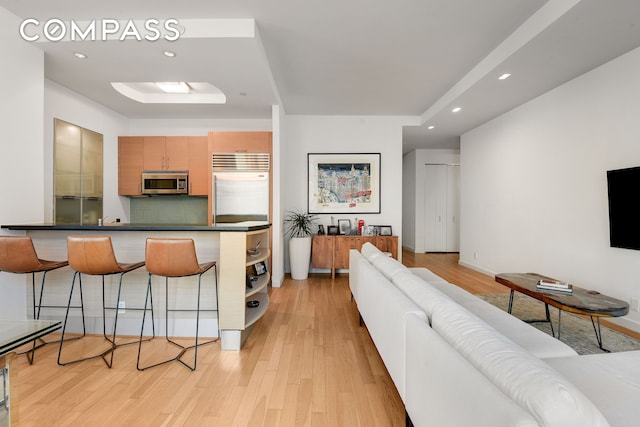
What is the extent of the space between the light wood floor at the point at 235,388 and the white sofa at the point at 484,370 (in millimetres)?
345

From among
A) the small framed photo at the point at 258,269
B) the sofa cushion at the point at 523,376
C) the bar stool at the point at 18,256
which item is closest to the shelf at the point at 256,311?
the small framed photo at the point at 258,269

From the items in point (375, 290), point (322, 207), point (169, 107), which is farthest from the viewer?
point (322, 207)

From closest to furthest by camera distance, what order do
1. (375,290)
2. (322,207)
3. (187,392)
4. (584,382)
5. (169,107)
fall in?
(584,382), (187,392), (375,290), (169,107), (322,207)

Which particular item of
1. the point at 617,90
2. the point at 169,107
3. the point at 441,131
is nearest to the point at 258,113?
the point at 169,107

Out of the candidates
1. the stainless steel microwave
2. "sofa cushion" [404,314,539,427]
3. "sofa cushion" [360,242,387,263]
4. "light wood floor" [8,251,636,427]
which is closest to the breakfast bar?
"light wood floor" [8,251,636,427]

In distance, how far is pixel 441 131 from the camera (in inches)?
209

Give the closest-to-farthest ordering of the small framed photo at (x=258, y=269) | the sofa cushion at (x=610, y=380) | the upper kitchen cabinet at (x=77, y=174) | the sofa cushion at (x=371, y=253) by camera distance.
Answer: the sofa cushion at (x=610, y=380), the sofa cushion at (x=371, y=253), the small framed photo at (x=258, y=269), the upper kitchen cabinet at (x=77, y=174)

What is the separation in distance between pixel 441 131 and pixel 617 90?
8.73ft

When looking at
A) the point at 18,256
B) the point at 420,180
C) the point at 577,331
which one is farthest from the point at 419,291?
the point at 420,180

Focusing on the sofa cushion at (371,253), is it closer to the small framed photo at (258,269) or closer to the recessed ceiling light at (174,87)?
the small framed photo at (258,269)

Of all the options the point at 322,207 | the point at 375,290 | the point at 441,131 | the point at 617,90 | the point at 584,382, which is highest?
the point at 441,131

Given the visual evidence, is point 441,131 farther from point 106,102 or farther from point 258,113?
point 106,102

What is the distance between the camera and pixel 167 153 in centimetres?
454

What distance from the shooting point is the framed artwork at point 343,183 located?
4.96 m
